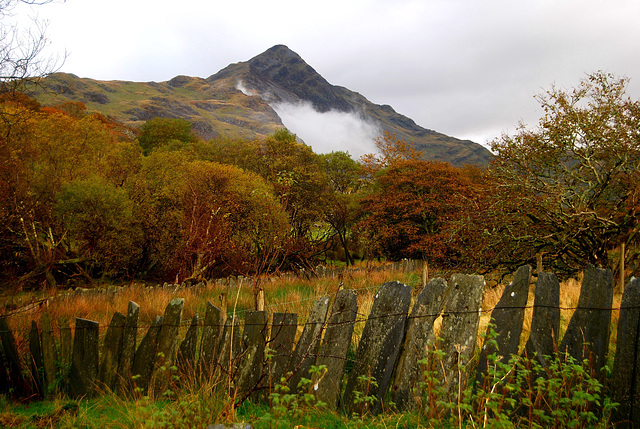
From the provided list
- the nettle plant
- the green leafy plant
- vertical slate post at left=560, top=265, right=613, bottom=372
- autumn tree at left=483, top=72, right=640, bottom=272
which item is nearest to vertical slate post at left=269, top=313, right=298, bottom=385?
the green leafy plant

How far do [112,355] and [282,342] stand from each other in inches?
82.0

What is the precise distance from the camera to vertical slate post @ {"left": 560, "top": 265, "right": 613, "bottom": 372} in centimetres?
268

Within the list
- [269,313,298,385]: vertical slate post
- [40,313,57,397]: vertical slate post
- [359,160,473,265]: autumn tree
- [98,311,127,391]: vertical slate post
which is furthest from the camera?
[359,160,473,265]: autumn tree

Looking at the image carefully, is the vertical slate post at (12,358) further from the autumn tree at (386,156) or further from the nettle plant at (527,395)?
the autumn tree at (386,156)

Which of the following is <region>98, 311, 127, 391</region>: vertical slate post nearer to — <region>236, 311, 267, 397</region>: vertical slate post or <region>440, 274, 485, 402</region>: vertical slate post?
<region>236, 311, 267, 397</region>: vertical slate post

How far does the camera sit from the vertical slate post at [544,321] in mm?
2807

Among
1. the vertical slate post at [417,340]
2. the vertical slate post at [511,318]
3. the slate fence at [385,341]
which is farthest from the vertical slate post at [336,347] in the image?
the vertical slate post at [511,318]

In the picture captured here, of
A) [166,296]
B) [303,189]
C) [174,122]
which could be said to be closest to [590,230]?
[166,296]

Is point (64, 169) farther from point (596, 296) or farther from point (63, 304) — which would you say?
point (596, 296)

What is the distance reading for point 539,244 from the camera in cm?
970

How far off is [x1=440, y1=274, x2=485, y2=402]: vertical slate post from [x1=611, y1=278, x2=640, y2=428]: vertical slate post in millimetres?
866

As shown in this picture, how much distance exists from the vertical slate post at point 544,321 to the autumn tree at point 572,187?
6249 mm

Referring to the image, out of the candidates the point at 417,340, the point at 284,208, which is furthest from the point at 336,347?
the point at 284,208

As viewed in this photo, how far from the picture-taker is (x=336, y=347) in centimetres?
336
